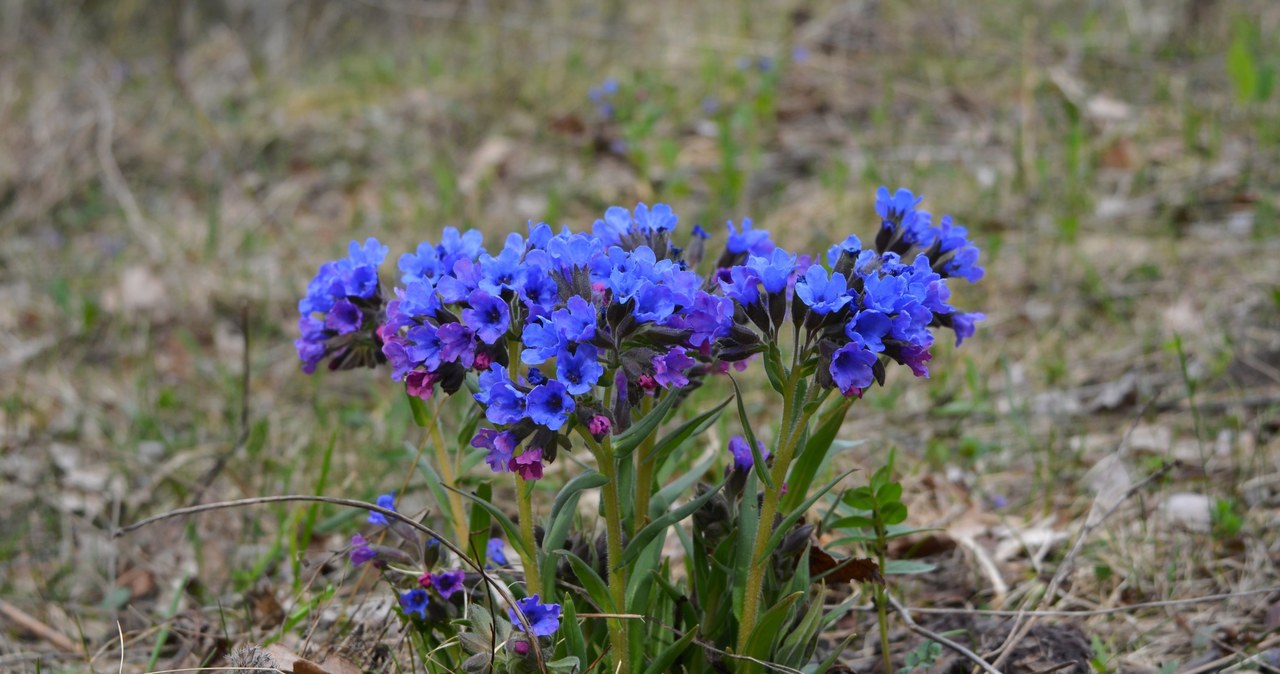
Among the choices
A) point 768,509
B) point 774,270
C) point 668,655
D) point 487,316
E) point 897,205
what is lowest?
point 668,655

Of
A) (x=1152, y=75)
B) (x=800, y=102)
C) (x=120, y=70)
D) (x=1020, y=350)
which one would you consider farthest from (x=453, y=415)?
(x=120, y=70)

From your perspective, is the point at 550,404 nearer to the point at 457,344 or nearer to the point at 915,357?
the point at 457,344

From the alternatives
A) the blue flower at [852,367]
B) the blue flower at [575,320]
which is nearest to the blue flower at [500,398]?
the blue flower at [575,320]

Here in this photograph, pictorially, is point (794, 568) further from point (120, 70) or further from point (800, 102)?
point (120, 70)

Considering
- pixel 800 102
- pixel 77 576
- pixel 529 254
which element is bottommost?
pixel 77 576

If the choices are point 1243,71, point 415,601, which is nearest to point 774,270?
point 415,601

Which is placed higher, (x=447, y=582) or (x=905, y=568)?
(x=905, y=568)

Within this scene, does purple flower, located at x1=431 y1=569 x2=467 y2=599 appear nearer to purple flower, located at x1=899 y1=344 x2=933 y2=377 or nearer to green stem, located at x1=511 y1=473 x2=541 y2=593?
green stem, located at x1=511 y1=473 x2=541 y2=593
